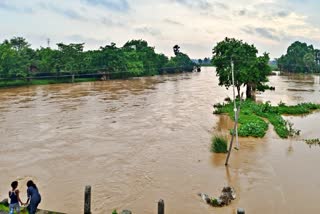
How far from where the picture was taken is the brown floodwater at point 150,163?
534 inches

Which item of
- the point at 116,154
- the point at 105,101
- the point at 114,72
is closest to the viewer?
the point at 116,154

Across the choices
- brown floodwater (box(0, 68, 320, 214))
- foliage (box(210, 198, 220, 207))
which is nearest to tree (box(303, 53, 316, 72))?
brown floodwater (box(0, 68, 320, 214))

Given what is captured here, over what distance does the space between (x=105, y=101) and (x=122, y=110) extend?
7149 millimetres

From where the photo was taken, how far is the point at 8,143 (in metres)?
22.2

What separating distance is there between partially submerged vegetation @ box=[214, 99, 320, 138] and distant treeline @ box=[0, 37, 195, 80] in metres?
39.4

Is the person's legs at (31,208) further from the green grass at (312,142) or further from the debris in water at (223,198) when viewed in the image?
the green grass at (312,142)

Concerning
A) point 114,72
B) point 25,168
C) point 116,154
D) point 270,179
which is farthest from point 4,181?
point 114,72

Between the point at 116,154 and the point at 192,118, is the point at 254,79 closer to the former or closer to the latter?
the point at 192,118

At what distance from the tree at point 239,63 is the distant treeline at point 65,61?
125 feet

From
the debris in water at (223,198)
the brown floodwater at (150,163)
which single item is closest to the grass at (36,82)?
the brown floodwater at (150,163)

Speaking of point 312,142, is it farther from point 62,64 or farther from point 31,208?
point 62,64

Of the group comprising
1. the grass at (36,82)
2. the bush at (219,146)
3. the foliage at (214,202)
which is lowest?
the foliage at (214,202)

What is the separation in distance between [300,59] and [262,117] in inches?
3355

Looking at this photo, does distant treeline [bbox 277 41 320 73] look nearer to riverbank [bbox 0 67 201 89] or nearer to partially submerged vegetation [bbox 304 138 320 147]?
riverbank [bbox 0 67 201 89]
